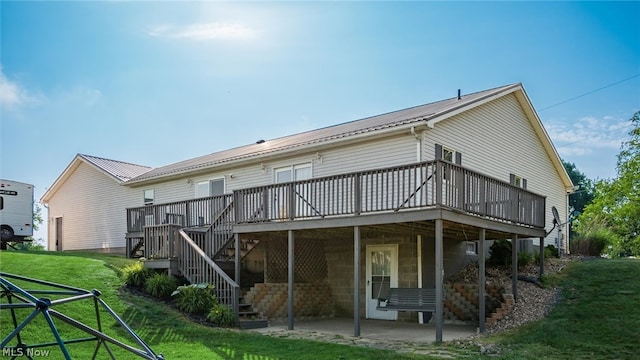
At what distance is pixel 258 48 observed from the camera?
1472cm

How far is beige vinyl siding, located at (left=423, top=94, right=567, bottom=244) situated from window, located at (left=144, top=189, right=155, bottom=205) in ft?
42.4

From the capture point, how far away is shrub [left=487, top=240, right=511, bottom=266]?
16.0 meters

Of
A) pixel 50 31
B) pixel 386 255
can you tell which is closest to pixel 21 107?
Result: pixel 50 31

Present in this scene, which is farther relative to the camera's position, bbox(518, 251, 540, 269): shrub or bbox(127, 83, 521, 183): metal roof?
bbox(518, 251, 540, 269): shrub

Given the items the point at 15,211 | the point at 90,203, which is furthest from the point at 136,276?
the point at 90,203

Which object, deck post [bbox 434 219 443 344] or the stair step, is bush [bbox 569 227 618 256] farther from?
the stair step

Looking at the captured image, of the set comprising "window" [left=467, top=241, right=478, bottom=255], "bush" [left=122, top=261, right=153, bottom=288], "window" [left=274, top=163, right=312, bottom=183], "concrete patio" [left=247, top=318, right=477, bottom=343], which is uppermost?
"window" [left=274, top=163, right=312, bottom=183]

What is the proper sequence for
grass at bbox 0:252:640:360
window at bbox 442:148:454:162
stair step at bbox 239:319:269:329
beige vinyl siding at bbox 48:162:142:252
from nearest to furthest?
1. grass at bbox 0:252:640:360
2. stair step at bbox 239:319:269:329
3. window at bbox 442:148:454:162
4. beige vinyl siding at bbox 48:162:142:252

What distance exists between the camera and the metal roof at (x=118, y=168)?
2423 cm

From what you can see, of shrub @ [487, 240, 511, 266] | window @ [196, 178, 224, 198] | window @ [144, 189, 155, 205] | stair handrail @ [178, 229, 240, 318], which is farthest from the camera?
window @ [144, 189, 155, 205]

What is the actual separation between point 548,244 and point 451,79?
7.01 metres

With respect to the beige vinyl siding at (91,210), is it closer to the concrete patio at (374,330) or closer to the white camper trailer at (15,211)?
the white camper trailer at (15,211)

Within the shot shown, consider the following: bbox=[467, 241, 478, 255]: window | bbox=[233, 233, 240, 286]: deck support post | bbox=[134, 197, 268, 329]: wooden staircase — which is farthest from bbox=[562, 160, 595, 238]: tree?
bbox=[233, 233, 240, 286]: deck support post

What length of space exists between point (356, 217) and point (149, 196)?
1342 centimetres
